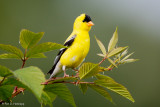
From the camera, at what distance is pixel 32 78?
46 centimetres

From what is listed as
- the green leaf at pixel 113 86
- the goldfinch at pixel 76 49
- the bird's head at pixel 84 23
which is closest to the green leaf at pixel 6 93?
the green leaf at pixel 113 86

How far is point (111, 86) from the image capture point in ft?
2.21

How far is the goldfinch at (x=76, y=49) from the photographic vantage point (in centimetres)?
154

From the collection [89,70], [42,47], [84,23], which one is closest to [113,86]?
[89,70]

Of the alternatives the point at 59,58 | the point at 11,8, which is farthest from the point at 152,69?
the point at 59,58

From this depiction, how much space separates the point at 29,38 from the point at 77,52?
91cm

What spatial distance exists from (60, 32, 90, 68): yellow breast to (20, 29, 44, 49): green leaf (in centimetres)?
89

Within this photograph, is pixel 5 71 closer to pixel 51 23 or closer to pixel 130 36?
pixel 51 23

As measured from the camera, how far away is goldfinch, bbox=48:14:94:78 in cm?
154

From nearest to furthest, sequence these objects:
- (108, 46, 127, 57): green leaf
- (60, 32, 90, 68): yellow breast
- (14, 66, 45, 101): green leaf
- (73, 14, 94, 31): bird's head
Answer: (14, 66, 45, 101): green leaf → (108, 46, 127, 57): green leaf → (60, 32, 90, 68): yellow breast → (73, 14, 94, 31): bird's head

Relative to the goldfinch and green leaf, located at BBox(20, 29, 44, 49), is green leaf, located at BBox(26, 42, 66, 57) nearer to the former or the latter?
green leaf, located at BBox(20, 29, 44, 49)

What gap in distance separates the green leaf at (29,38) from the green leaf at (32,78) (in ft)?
0.50

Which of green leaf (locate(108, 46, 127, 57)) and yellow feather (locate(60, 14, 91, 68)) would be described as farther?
yellow feather (locate(60, 14, 91, 68))

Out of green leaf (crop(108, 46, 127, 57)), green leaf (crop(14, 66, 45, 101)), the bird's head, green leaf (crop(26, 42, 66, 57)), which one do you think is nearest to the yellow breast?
the bird's head
